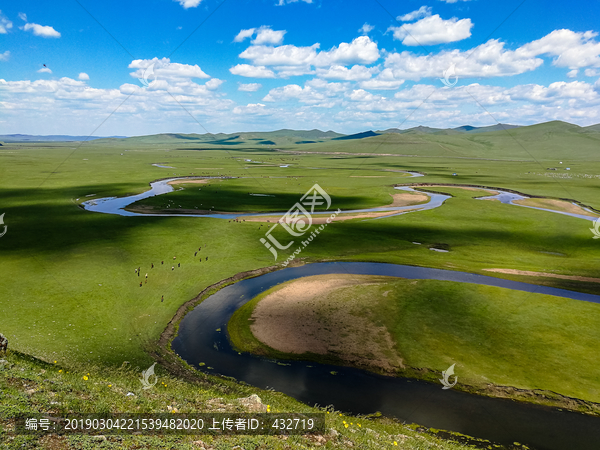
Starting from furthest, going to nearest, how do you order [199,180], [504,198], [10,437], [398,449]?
[199,180], [504,198], [398,449], [10,437]

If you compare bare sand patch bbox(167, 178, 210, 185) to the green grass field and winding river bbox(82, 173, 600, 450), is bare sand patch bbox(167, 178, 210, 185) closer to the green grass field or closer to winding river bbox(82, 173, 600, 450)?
the green grass field

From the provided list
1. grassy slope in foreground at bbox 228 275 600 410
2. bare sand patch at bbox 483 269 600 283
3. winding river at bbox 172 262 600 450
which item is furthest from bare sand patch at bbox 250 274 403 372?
bare sand patch at bbox 483 269 600 283

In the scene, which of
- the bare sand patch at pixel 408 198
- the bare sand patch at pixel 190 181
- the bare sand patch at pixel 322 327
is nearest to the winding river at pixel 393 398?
the bare sand patch at pixel 322 327

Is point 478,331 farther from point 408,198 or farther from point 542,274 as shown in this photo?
point 408,198

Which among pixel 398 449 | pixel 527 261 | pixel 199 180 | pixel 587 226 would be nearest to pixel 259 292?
pixel 398 449

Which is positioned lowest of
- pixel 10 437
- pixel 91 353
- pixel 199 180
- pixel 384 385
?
pixel 384 385

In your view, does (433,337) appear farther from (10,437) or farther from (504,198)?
(504,198)
